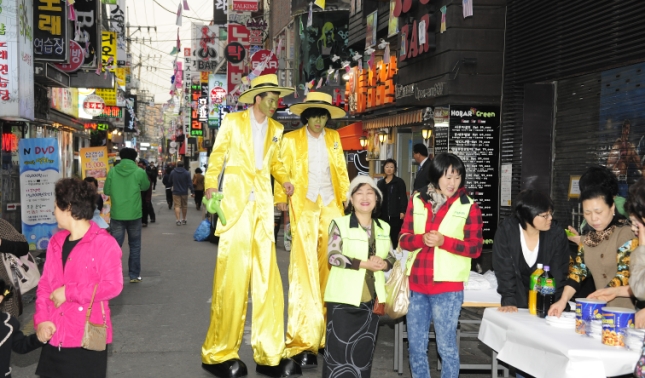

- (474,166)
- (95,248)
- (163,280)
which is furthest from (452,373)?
(474,166)

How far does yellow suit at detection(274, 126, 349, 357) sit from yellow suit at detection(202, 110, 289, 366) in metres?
0.23

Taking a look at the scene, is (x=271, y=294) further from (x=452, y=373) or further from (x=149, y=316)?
(x=149, y=316)

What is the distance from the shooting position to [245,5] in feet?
109

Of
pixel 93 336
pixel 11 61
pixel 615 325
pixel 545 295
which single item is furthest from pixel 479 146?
pixel 93 336

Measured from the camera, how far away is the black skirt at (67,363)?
3.95m

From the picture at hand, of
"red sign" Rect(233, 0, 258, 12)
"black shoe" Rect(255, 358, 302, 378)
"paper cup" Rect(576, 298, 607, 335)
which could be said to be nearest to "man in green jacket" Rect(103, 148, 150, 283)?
"black shoe" Rect(255, 358, 302, 378)

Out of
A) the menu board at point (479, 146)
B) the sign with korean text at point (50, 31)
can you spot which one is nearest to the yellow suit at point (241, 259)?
the sign with korean text at point (50, 31)

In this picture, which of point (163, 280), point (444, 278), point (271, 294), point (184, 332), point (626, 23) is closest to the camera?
point (444, 278)

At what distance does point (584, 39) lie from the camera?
372 inches

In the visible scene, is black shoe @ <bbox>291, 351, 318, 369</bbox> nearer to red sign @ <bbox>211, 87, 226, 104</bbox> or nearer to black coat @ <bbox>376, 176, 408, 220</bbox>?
black coat @ <bbox>376, 176, 408, 220</bbox>

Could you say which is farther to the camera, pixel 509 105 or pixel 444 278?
pixel 509 105

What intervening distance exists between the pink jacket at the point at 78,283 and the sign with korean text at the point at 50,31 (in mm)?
A: 9383

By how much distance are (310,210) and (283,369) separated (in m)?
1.45

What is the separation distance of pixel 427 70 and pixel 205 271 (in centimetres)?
634
